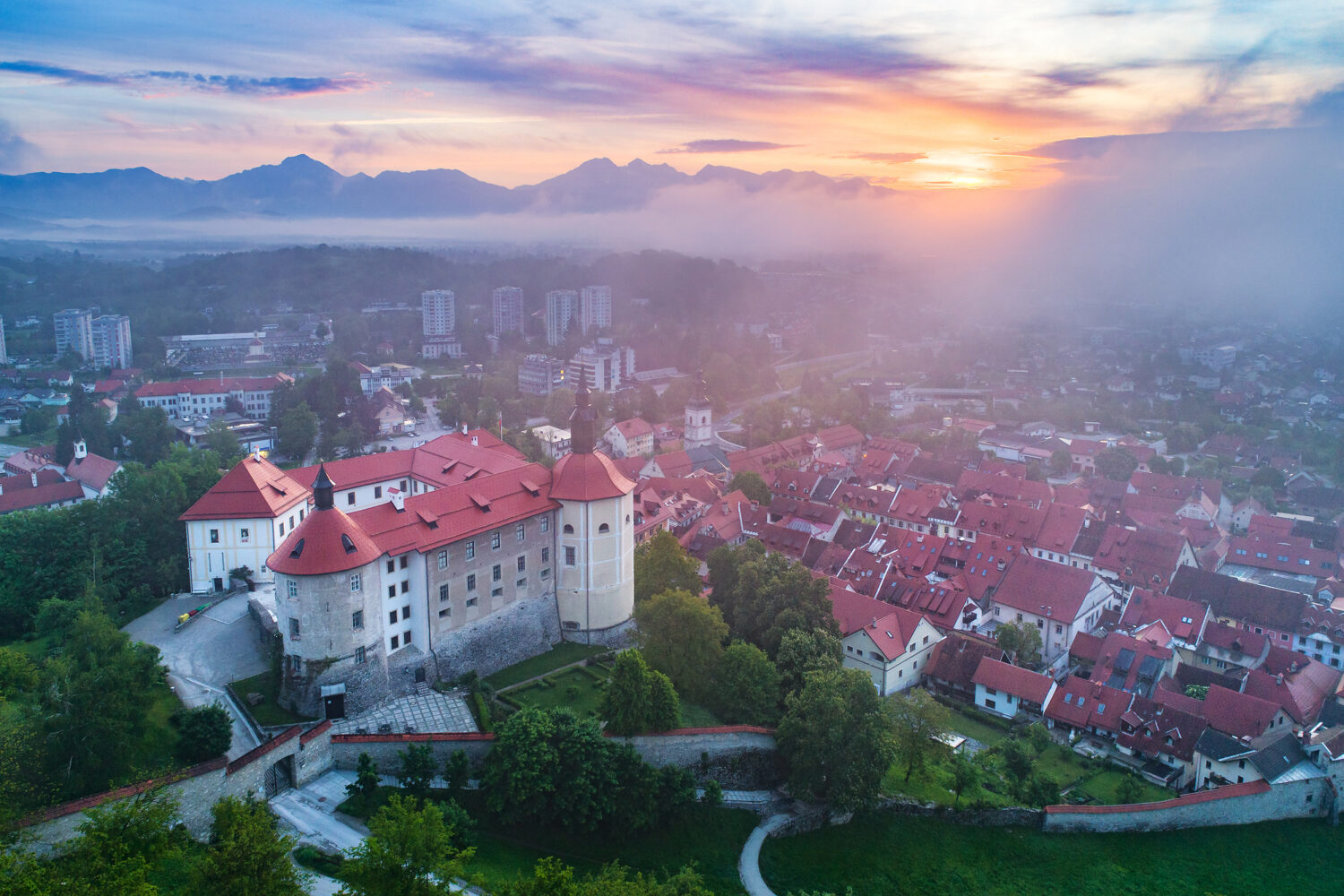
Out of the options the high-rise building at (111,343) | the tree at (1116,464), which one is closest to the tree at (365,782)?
Result: the tree at (1116,464)

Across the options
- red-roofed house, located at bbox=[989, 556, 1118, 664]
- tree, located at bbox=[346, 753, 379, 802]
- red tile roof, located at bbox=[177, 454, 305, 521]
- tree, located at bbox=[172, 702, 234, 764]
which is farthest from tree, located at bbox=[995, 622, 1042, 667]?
red tile roof, located at bbox=[177, 454, 305, 521]

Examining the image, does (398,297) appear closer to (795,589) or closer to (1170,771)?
(795,589)

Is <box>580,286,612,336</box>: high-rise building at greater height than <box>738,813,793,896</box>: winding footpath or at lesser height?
greater

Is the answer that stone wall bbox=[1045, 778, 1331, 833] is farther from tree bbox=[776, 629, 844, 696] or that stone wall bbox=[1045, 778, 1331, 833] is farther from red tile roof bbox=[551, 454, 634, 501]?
red tile roof bbox=[551, 454, 634, 501]

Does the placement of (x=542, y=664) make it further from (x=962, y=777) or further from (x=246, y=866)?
(x=246, y=866)

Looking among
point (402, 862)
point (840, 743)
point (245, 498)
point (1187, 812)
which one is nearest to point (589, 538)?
point (840, 743)

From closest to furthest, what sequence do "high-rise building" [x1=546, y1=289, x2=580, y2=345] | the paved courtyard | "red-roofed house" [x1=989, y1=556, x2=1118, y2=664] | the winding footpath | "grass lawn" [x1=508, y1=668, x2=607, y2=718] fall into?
the winding footpath, the paved courtyard, "grass lawn" [x1=508, y1=668, x2=607, y2=718], "red-roofed house" [x1=989, y1=556, x2=1118, y2=664], "high-rise building" [x1=546, y1=289, x2=580, y2=345]

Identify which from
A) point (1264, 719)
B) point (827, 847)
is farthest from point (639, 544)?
point (1264, 719)
